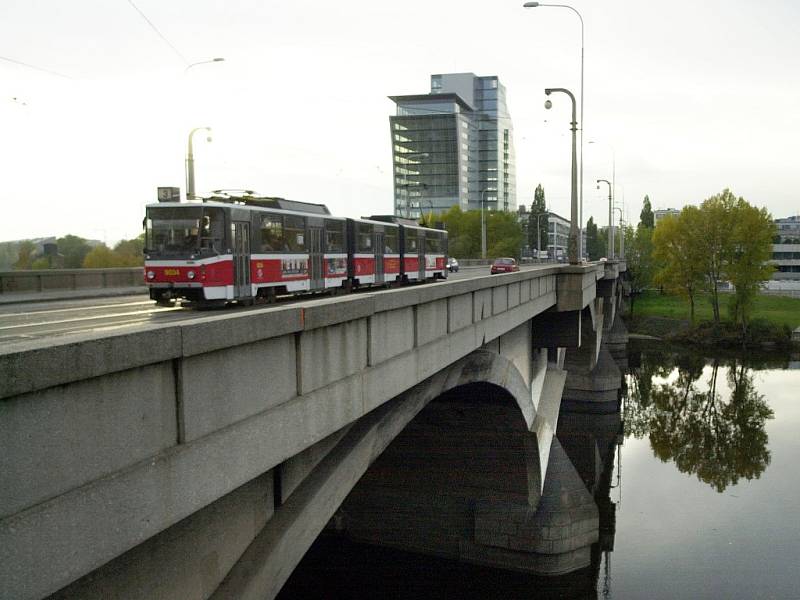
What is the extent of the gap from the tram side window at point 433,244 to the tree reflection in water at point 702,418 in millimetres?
16382

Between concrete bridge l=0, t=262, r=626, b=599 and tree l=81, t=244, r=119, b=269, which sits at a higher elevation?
tree l=81, t=244, r=119, b=269

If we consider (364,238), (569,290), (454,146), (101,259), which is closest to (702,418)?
(569,290)

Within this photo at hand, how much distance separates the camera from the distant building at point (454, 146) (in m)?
158

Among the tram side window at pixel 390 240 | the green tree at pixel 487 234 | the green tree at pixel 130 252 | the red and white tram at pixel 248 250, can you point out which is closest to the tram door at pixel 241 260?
the red and white tram at pixel 248 250

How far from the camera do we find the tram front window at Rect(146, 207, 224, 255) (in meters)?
17.1

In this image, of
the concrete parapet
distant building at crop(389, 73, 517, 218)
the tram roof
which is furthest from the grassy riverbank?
distant building at crop(389, 73, 517, 218)

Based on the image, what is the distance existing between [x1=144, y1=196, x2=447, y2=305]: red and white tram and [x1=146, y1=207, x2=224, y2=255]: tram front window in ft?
0.08

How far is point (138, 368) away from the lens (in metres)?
4.65

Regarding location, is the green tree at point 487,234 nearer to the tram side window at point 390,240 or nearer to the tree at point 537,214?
the tree at point 537,214

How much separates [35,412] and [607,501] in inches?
1270

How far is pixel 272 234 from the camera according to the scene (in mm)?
19656

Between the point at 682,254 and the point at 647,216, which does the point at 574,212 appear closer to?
the point at 682,254

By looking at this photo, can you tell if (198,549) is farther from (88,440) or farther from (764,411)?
(764,411)

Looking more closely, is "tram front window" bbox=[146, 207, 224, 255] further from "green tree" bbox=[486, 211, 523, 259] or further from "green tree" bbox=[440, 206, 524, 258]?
"green tree" bbox=[486, 211, 523, 259]
